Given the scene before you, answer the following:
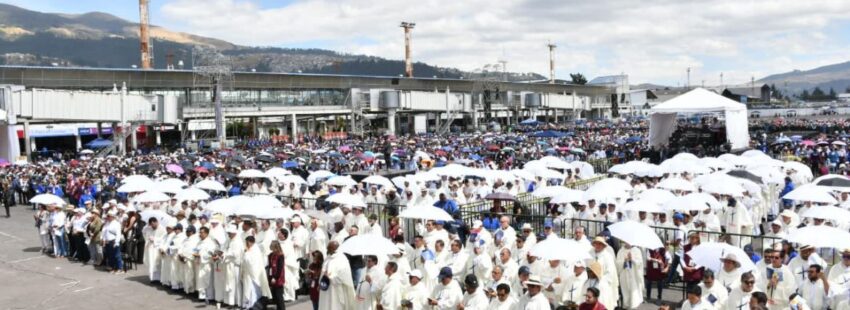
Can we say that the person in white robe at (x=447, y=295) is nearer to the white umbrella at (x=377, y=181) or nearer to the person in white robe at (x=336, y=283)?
the person in white robe at (x=336, y=283)

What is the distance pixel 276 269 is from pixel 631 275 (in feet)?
17.0

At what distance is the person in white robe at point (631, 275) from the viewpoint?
35.5 ft

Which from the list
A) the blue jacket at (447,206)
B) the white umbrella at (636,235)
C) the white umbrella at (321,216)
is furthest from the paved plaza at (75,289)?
the blue jacket at (447,206)

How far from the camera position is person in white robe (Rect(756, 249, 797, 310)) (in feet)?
28.9

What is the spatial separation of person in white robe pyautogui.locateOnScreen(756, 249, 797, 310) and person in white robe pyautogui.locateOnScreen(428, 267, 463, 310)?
142 inches

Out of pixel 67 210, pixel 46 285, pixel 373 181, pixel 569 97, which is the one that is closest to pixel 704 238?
pixel 373 181

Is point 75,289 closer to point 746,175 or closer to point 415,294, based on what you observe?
point 415,294

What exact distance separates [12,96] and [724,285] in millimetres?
40509

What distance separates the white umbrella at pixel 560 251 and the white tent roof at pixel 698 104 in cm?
2438

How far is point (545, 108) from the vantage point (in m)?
107

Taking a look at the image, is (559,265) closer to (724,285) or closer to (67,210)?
(724,285)

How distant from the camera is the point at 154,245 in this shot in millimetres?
13820

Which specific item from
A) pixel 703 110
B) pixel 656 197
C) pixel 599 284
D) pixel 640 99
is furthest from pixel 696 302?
pixel 640 99

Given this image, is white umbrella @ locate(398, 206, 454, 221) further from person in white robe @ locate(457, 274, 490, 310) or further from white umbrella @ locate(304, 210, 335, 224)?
person in white robe @ locate(457, 274, 490, 310)
